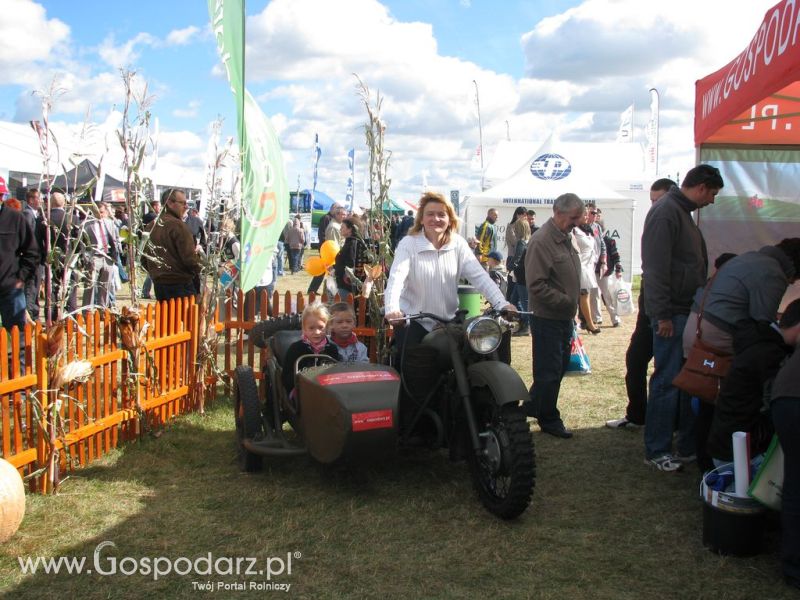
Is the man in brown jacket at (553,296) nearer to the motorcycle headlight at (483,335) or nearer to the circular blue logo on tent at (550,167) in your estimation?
the motorcycle headlight at (483,335)

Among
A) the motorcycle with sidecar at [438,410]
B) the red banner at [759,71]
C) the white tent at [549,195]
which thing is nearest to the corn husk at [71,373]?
the motorcycle with sidecar at [438,410]

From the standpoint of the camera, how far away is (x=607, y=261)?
1148 centimetres

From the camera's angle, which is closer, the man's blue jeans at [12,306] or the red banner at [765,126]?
the red banner at [765,126]

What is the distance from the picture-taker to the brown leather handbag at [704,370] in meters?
3.97

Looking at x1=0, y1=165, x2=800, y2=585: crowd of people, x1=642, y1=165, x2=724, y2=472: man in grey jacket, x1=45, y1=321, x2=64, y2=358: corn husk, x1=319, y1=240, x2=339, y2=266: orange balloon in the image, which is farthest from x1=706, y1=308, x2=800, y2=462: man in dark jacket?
x1=319, y1=240, x2=339, y2=266: orange balloon

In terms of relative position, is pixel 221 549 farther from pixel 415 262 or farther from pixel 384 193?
pixel 384 193

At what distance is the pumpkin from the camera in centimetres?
346

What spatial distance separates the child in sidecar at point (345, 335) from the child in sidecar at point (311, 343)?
91 mm

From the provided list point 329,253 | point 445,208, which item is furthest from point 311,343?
point 329,253

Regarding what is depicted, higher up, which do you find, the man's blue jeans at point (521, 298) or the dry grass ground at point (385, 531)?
the man's blue jeans at point (521, 298)

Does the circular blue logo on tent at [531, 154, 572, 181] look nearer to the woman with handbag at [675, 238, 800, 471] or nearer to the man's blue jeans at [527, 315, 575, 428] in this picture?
the man's blue jeans at [527, 315, 575, 428]

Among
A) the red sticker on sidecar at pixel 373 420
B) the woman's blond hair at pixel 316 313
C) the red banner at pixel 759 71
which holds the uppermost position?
the red banner at pixel 759 71

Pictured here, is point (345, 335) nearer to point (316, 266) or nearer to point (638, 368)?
point (638, 368)

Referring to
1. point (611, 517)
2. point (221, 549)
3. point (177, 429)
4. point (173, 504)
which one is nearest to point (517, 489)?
point (611, 517)
